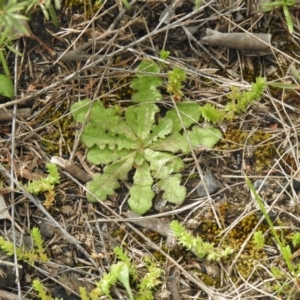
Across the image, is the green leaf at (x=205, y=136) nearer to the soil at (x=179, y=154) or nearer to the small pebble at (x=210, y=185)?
the soil at (x=179, y=154)

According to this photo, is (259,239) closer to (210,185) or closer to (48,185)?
(210,185)

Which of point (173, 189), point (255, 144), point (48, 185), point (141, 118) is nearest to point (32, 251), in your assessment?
point (48, 185)

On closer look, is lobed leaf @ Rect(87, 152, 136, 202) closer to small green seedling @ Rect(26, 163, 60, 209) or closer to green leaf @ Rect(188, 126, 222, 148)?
small green seedling @ Rect(26, 163, 60, 209)

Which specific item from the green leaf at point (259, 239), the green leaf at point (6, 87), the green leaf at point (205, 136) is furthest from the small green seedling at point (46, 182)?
the green leaf at point (259, 239)

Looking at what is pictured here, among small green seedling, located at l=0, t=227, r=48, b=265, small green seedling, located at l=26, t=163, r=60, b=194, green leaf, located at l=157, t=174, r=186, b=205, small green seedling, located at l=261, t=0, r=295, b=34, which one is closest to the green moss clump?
green leaf, located at l=157, t=174, r=186, b=205

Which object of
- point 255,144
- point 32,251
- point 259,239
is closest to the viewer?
point 259,239

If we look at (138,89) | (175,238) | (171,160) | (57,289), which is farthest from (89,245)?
(138,89)

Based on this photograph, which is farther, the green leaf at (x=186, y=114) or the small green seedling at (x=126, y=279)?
the green leaf at (x=186, y=114)
